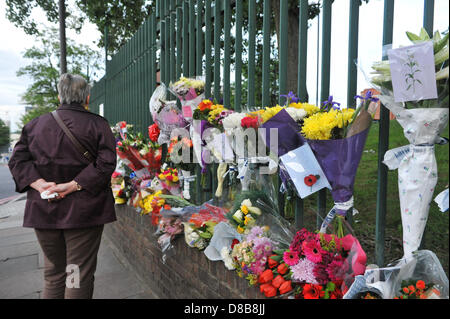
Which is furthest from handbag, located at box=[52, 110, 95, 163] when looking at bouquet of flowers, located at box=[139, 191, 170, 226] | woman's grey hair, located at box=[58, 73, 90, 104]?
bouquet of flowers, located at box=[139, 191, 170, 226]

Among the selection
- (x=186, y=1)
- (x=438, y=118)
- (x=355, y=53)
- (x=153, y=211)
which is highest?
(x=186, y=1)

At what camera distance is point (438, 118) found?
1.41m

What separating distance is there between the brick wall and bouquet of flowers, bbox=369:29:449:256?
969 mm

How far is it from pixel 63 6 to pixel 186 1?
6.33 m

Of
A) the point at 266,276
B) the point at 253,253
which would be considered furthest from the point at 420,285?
the point at 253,253

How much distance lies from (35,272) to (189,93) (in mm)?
3046

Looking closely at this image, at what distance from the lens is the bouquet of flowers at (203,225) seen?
8.63 ft

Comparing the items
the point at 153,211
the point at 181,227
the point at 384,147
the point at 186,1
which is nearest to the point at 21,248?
the point at 153,211

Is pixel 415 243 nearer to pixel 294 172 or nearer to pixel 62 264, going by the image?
pixel 294 172

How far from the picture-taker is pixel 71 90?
2.55 metres

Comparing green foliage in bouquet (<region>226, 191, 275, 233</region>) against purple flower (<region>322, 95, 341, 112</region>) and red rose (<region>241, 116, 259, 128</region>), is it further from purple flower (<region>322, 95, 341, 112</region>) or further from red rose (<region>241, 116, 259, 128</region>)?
purple flower (<region>322, 95, 341, 112</region>)

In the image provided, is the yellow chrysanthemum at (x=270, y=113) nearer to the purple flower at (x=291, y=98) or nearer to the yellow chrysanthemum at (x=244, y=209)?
the purple flower at (x=291, y=98)

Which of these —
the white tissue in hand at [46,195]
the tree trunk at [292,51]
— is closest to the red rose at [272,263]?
the white tissue in hand at [46,195]

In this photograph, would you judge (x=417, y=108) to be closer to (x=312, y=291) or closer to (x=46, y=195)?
(x=312, y=291)
